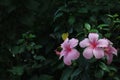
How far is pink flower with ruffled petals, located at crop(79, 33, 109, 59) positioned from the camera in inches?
80.7

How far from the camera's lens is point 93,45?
2.13 m

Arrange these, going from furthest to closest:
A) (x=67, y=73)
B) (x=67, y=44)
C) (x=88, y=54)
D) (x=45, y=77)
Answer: (x=45, y=77) < (x=67, y=73) < (x=67, y=44) < (x=88, y=54)

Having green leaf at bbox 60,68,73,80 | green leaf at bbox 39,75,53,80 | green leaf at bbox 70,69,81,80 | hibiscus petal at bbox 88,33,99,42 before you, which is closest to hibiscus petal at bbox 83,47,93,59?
hibiscus petal at bbox 88,33,99,42

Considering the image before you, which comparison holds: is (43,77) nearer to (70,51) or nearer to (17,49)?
(17,49)

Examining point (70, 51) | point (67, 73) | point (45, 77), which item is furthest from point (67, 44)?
point (45, 77)

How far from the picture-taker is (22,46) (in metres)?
2.55

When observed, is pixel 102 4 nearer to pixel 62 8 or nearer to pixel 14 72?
pixel 62 8

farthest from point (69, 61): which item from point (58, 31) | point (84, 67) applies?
point (58, 31)

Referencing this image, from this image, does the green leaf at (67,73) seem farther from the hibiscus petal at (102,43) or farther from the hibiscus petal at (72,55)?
the hibiscus petal at (102,43)

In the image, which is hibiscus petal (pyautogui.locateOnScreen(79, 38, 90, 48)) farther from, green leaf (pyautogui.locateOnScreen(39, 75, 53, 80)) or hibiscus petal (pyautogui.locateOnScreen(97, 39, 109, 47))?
green leaf (pyautogui.locateOnScreen(39, 75, 53, 80))

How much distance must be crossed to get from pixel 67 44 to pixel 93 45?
173 mm

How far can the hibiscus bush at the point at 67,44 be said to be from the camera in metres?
2.13

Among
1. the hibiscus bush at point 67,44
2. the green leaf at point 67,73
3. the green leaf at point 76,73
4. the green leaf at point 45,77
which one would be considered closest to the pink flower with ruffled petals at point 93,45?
the hibiscus bush at point 67,44

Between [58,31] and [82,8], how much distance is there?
0.89 feet
